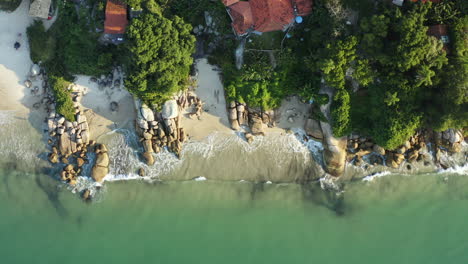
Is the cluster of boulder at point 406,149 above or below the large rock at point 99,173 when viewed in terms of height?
above

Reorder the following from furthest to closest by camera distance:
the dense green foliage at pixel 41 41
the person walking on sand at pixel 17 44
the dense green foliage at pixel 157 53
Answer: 1. the person walking on sand at pixel 17 44
2. the dense green foliage at pixel 41 41
3. the dense green foliage at pixel 157 53

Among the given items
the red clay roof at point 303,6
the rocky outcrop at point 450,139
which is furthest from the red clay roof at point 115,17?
the rocky outcrop at point 450,139

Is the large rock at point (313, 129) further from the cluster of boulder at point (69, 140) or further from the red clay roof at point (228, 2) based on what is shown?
the cluster of boulder at point (69, 140)

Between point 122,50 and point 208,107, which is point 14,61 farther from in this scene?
point 208,107

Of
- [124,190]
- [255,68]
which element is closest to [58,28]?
[124,190]

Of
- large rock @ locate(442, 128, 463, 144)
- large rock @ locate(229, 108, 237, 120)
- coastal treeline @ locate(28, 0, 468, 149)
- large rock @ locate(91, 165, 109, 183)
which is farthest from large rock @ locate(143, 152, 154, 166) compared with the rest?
large rock @ locate(442, 128, 463, 144)

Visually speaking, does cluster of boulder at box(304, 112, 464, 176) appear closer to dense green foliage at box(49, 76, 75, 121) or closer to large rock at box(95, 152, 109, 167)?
large rock at box(95, 152, 109, 167)

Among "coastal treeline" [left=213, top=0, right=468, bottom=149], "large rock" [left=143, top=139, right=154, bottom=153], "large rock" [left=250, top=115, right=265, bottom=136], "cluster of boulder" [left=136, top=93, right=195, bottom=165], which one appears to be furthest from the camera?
"large rock" [left=143, top=139, right=154, bottom=153]

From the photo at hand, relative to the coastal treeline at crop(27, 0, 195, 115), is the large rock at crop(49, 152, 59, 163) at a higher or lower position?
lower

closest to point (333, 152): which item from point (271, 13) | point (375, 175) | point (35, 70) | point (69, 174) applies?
point (375, 175)
